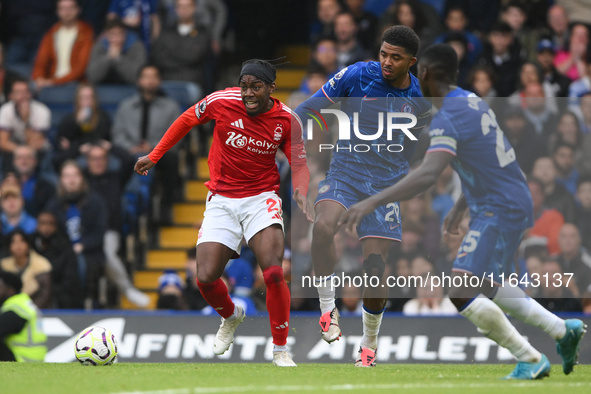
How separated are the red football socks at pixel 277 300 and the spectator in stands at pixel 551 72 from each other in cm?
607

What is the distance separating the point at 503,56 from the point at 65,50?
6.15 meters

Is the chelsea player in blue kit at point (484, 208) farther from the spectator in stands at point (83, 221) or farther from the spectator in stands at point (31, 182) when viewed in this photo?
the spectator in stands at point (31, 182)

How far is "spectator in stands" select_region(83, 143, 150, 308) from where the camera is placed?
13.4 metres

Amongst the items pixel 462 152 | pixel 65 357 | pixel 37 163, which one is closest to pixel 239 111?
pixel 462 152

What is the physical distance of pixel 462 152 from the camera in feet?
25.6

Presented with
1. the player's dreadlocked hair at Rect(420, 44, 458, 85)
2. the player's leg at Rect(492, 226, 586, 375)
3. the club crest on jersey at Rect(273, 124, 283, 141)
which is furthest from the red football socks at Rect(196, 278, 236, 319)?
the player's dreadlocked hair at Rect(420, 44, 458, 85)

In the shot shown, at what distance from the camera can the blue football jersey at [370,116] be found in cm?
912

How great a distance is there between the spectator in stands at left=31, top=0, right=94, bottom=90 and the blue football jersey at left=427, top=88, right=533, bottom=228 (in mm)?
8518

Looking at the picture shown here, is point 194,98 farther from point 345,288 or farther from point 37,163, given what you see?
point 345,288

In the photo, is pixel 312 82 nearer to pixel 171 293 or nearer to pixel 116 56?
pixel 116 56

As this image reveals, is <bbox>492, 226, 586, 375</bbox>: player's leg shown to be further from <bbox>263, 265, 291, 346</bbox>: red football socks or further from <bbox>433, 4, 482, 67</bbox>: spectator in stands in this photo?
<bbox>433, 4, 482, 67</bbox>: spectator in stands

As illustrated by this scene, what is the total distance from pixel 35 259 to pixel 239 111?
4912 mm

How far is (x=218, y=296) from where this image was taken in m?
9.08

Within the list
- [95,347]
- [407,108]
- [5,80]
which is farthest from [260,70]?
[5,80]
